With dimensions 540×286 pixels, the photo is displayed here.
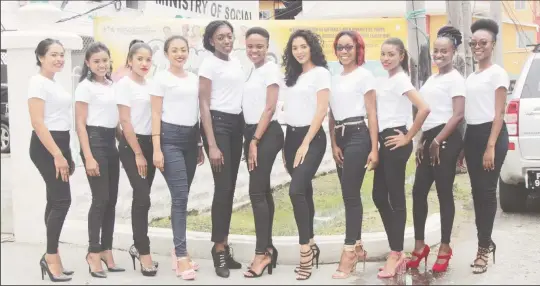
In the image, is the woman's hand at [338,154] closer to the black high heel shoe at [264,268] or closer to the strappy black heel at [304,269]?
the strappy black heel at [304,269]

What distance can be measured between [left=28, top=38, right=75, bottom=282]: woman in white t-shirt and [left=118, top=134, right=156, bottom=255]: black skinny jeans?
0.41 m

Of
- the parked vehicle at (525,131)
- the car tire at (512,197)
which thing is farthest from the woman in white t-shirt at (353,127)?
the car tire at (512,197)

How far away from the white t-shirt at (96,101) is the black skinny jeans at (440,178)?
2.33 m

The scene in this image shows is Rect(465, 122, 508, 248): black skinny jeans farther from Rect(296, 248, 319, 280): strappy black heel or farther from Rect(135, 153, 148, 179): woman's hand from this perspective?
Rect(135, 153, 148, 179): woman's hand

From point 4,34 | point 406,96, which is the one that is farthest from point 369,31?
point 4,34

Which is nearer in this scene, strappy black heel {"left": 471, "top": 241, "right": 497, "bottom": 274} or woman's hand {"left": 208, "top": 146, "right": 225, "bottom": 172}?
woman's hand {"left": 208, "top": 146, "right": 225, "bottom": 172}

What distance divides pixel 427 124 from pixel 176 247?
6.78ft

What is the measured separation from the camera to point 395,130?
5.33 m

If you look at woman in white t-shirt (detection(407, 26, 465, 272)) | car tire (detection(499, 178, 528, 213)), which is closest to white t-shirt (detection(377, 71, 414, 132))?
woman in white t-shirt (detection(407, 26, 465, 272))

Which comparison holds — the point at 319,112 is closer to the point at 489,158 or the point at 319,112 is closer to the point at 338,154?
the point at 338,154

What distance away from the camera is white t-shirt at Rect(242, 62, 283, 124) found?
5.40 meters

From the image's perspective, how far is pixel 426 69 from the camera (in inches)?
412

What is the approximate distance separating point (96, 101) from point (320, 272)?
2.10 m

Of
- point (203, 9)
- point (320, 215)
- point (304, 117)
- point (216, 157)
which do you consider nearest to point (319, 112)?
point (304, 117)
